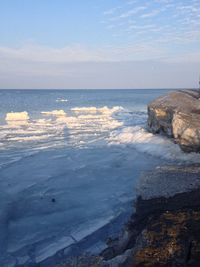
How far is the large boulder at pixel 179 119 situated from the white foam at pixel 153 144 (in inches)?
17.4

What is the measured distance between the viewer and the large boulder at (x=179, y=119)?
1822 centimetres

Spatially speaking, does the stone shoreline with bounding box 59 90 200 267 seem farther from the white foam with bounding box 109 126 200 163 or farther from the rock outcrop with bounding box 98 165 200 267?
the white foam with bounding box 109 126 200 163

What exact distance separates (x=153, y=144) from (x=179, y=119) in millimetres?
3528

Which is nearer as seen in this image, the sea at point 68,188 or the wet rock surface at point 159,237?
the wet rock surface at point 159,237

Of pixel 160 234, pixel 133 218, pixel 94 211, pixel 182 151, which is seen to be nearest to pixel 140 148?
pixel 182 151

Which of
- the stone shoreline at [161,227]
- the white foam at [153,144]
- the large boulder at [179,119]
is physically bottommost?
the white foam at [153,144]

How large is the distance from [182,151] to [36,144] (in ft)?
33.2

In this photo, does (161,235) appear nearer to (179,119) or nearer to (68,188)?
(68,188)

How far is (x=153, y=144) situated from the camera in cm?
2212

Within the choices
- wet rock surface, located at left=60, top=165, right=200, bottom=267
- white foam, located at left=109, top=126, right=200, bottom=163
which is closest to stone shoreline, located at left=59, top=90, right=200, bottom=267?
wet rock surface, located at left=60, top=165, right=200, bottom=267

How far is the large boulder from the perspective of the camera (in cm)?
1822

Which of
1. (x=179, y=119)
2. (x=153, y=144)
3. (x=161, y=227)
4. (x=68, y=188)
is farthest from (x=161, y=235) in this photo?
(x=153, y=144)

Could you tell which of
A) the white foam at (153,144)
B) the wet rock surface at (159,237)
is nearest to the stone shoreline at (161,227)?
the wet rock surface at (159,237)

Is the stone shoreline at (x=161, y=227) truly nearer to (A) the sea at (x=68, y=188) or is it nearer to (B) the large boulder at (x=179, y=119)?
(A) the sea at (x=68, y=188)
